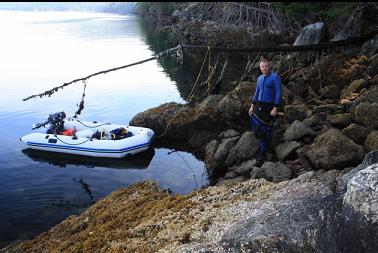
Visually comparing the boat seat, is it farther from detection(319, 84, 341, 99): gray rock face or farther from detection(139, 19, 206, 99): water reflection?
detection(319, 84, 341, 99): gray rock face

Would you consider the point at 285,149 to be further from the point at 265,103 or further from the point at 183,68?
the point at 183,68

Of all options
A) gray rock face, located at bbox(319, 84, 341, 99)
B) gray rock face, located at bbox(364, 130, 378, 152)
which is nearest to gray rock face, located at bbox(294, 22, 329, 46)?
gray rock face, located at bbox(319, 84, 341, 99)

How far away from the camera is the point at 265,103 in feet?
33.4

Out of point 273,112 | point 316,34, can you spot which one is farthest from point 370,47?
point 273,112

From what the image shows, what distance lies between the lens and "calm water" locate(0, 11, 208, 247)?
11.5 metres

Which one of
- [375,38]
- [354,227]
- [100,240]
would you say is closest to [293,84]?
[375,38]

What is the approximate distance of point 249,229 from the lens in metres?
5.79

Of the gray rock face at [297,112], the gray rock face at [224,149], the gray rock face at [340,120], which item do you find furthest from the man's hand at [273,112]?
the gray rock face at [224,149]

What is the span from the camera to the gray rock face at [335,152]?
28.0 feet

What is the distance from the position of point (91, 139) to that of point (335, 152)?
357 inches

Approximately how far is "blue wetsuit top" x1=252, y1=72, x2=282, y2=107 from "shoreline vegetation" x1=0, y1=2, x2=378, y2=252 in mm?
1357

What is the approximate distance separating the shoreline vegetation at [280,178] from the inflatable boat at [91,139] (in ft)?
4.08

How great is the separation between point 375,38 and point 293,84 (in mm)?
3365

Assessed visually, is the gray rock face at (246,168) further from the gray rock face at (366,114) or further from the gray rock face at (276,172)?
the gray rock face at (366,114)
